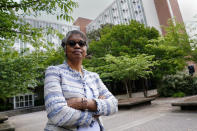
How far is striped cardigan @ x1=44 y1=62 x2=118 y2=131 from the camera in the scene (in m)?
1.25

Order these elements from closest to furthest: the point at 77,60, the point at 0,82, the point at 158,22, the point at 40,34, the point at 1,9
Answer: the point at 77,60 < the point at 1,9 < the point at 40,34 < the point at 0,82 < the point at 158,22

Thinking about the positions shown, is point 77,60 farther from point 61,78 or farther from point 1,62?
point 1,62

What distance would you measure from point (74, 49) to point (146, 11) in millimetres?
38495

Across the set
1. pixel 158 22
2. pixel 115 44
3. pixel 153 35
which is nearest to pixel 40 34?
pixel 115 44

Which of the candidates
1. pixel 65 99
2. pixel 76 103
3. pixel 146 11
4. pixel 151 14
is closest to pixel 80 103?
pixel 76 103

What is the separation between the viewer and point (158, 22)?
1476 inches

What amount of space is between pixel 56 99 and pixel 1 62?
889 cm

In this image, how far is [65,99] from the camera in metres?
1.41

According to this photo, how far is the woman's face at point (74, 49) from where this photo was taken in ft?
5.38

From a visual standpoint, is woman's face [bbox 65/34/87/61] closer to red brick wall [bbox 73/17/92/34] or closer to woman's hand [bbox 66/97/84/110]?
woman's hand [bbox 66/97/84/110]

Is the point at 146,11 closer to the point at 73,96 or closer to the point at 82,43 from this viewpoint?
the point at 82,43

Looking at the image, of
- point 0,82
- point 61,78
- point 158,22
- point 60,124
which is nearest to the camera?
point 60,124

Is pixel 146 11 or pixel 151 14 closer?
pixel 146 11

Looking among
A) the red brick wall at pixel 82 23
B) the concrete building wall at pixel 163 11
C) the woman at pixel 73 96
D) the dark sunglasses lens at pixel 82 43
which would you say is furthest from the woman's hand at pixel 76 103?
the red brick wall at pixel 82 23
